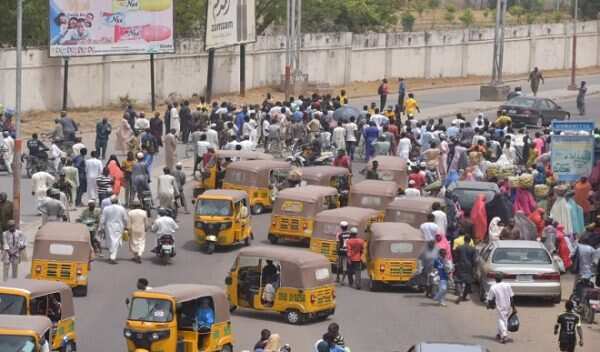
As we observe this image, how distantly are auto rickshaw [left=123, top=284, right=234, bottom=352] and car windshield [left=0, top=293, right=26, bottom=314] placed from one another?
1591mm

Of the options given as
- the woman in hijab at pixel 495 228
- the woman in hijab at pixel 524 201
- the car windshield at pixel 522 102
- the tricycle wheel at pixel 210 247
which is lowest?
the tricycle wheel at pixel 210 247

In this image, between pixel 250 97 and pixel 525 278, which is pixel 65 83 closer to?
pixel 250 97

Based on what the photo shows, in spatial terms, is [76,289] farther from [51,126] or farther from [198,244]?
[51,126]

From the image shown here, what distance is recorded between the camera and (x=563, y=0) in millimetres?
135250

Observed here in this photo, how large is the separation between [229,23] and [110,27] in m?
7.84

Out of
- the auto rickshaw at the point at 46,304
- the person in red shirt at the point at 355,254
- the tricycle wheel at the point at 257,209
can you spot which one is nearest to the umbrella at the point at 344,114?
the tricycle wheel at the point at 257,209

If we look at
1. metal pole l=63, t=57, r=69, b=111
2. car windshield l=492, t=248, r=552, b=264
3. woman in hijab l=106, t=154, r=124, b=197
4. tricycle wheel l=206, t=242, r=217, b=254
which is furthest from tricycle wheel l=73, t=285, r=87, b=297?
metal pole l=63, t=57, r=69, b=111

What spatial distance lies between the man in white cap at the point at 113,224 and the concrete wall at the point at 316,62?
77.3ft

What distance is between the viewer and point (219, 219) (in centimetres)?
3234

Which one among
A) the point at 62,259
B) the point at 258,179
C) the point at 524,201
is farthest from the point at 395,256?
the point at 258,179

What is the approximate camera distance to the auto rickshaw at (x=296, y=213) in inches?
1307

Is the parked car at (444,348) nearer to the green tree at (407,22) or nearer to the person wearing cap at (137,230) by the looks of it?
the person wearing cap at (137,230)

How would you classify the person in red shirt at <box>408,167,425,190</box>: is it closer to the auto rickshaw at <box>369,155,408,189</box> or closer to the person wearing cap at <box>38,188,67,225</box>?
the auto rickshaw at <box>369,155,408,189</box>

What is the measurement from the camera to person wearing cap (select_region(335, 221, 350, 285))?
29.8 m
